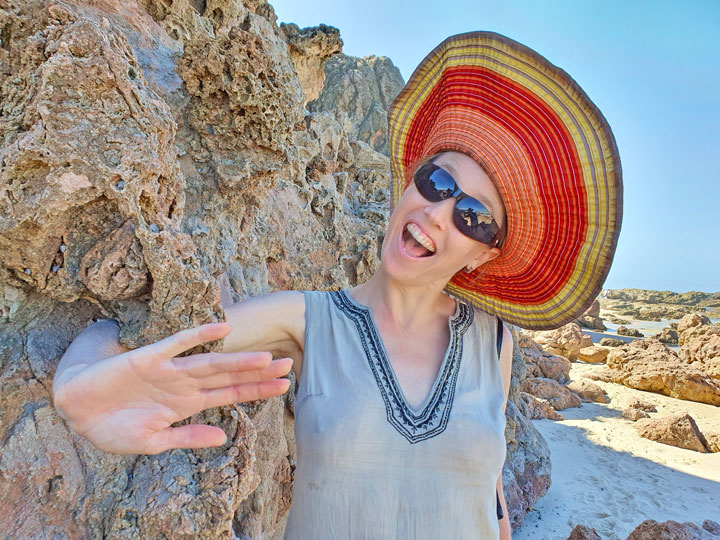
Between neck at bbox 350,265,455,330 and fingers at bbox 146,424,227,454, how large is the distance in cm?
82

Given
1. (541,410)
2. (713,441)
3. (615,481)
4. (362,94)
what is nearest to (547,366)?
(541,410)

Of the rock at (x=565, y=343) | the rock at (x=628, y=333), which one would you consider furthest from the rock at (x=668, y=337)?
the rock at (x=565, y=343)

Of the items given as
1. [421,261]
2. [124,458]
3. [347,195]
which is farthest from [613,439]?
[124,458]

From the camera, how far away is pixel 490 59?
1620mm

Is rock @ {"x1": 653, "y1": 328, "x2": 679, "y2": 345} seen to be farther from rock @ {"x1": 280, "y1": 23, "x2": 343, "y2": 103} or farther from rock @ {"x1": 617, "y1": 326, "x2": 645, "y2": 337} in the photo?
rock @ {"x1": 280, "y1": 23, "x2": 343, "y2": 103}

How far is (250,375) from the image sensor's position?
2.85 feet

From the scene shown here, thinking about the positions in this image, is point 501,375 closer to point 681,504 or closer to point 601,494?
point 601,494

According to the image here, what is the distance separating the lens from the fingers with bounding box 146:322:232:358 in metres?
0.77

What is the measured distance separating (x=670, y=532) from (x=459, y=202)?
284cm

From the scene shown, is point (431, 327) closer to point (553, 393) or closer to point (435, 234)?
point (435, 234)

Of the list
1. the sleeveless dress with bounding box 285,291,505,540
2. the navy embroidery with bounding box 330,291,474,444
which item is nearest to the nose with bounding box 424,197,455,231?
the navy embroidery with bounding box 330,291,474,444

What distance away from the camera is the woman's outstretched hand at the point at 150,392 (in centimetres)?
77

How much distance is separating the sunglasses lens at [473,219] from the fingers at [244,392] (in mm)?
918

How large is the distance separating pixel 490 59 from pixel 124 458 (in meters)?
1.89
